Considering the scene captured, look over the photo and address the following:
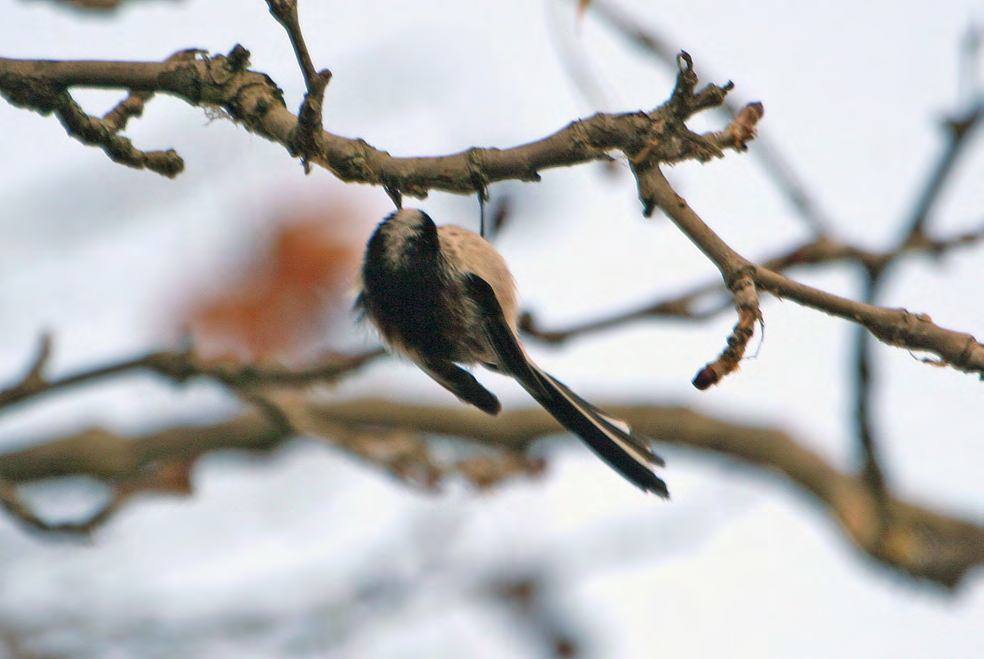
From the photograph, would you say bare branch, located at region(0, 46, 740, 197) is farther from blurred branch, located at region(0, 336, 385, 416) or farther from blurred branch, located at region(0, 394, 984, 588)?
blurred branch, located at region(0, 394, 984, 588)

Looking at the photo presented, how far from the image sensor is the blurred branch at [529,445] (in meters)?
4.88

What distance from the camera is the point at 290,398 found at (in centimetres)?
441

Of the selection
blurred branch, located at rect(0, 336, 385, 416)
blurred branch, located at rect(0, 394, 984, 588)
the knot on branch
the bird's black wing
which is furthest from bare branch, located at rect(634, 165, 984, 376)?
blurred branch, located at rect(0, 394, 984, 588)

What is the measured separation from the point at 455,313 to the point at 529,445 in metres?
2.58

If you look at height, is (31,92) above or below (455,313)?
below

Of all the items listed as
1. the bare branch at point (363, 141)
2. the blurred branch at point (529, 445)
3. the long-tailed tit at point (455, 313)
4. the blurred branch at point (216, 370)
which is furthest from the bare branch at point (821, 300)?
the blurred branch at point (529, 445)

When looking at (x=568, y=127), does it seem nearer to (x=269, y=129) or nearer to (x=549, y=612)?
(x=269, y=129)

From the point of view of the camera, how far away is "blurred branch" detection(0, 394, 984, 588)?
4.88 metres

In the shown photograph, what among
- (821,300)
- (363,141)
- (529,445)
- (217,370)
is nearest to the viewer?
(821,300)

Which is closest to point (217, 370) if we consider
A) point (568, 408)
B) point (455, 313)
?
point (455, 313)

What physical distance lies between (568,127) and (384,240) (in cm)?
109

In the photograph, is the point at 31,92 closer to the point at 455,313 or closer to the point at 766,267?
the point at 455,313

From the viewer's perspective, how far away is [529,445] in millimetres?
5445

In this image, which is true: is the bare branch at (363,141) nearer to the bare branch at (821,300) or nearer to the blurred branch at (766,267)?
the bare branch at (821,300)
